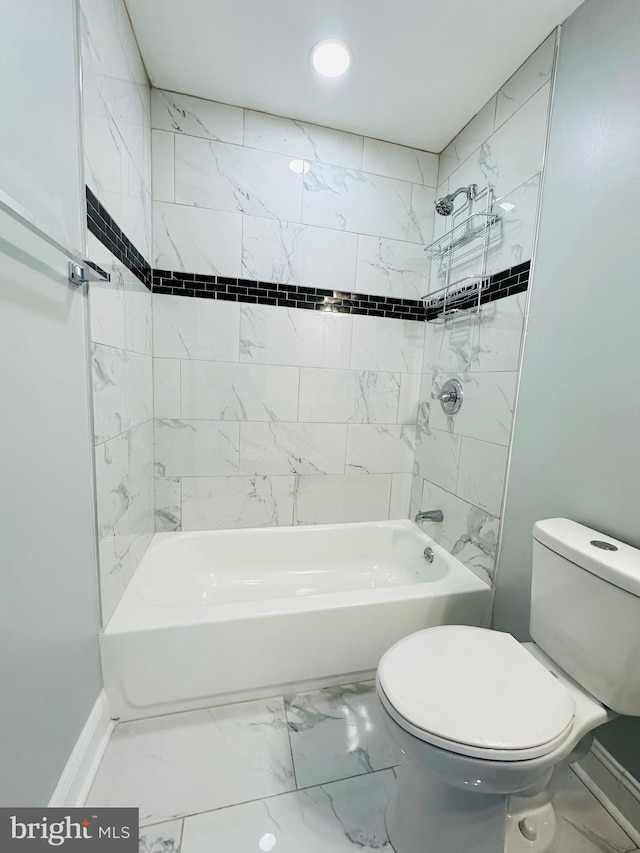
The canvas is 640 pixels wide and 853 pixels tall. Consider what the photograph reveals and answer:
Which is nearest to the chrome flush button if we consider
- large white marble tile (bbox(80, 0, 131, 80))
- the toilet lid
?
the toilet lid

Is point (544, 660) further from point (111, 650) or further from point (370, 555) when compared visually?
point (111, 650)

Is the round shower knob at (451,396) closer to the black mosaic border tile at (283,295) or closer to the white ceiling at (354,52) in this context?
the black mosaic border tile at (283,295)

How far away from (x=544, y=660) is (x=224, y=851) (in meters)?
1.02

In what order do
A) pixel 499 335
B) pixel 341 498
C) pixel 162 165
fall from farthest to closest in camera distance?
pixel 341 498
pixel 162 165
pixel 499 335

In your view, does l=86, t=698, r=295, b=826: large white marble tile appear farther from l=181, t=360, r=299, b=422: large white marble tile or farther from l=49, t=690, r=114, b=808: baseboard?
l=181, t=360, r=299, b=422: large white marble tile

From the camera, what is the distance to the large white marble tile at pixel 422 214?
1.98m

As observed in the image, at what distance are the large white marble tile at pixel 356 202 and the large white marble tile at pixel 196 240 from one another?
0.41 meters

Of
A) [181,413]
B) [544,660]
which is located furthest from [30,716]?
[544,660]

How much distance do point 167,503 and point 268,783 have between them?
4.02ft

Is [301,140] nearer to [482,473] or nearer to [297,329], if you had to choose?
[297,329]

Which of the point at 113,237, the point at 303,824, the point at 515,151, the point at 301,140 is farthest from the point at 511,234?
the point at 303,824

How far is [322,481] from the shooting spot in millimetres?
2041

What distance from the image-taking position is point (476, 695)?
861mm

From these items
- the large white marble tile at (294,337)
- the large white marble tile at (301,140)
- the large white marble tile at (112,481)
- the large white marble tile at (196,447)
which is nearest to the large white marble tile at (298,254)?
the large white marble tile at (294,337)
